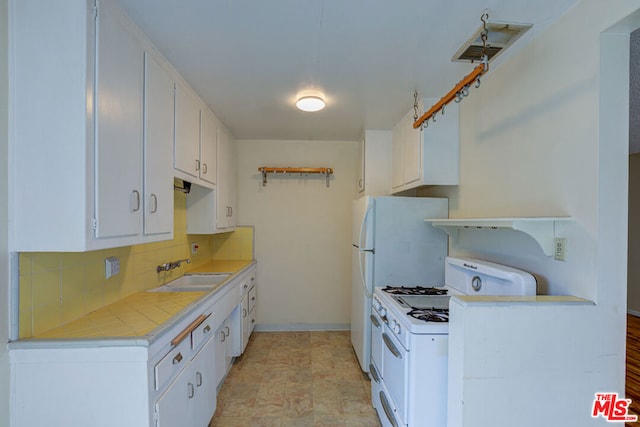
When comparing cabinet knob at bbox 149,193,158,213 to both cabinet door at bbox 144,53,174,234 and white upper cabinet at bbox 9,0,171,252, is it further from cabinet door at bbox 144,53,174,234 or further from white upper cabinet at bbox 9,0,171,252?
white upper cabinet at bbox 9,0,171,252

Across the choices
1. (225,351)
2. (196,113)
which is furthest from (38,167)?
(225,351)

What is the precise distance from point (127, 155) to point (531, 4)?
6.53 ft

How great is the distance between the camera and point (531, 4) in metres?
1.39

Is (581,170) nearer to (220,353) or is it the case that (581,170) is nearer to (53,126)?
(53,126)

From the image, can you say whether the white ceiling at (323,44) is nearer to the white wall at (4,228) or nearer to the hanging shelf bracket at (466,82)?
the hanging shelf bracket at (466,82)

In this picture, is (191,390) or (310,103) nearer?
(191,390)

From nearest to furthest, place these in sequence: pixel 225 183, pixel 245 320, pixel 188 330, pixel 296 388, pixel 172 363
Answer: pixel 172 363, pixel 188 330, pixel 296 388, pixel 245 320, pixel 225 183

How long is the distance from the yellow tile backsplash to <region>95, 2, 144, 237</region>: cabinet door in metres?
0.35

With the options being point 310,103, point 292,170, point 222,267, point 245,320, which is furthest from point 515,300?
point 292,170

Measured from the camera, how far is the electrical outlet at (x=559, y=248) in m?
1.42

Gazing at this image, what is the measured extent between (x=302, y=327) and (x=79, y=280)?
2.74 m

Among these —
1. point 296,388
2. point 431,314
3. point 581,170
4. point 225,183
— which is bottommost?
point 296,388

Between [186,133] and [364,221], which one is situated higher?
[186,133]

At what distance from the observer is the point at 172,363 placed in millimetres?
1492
